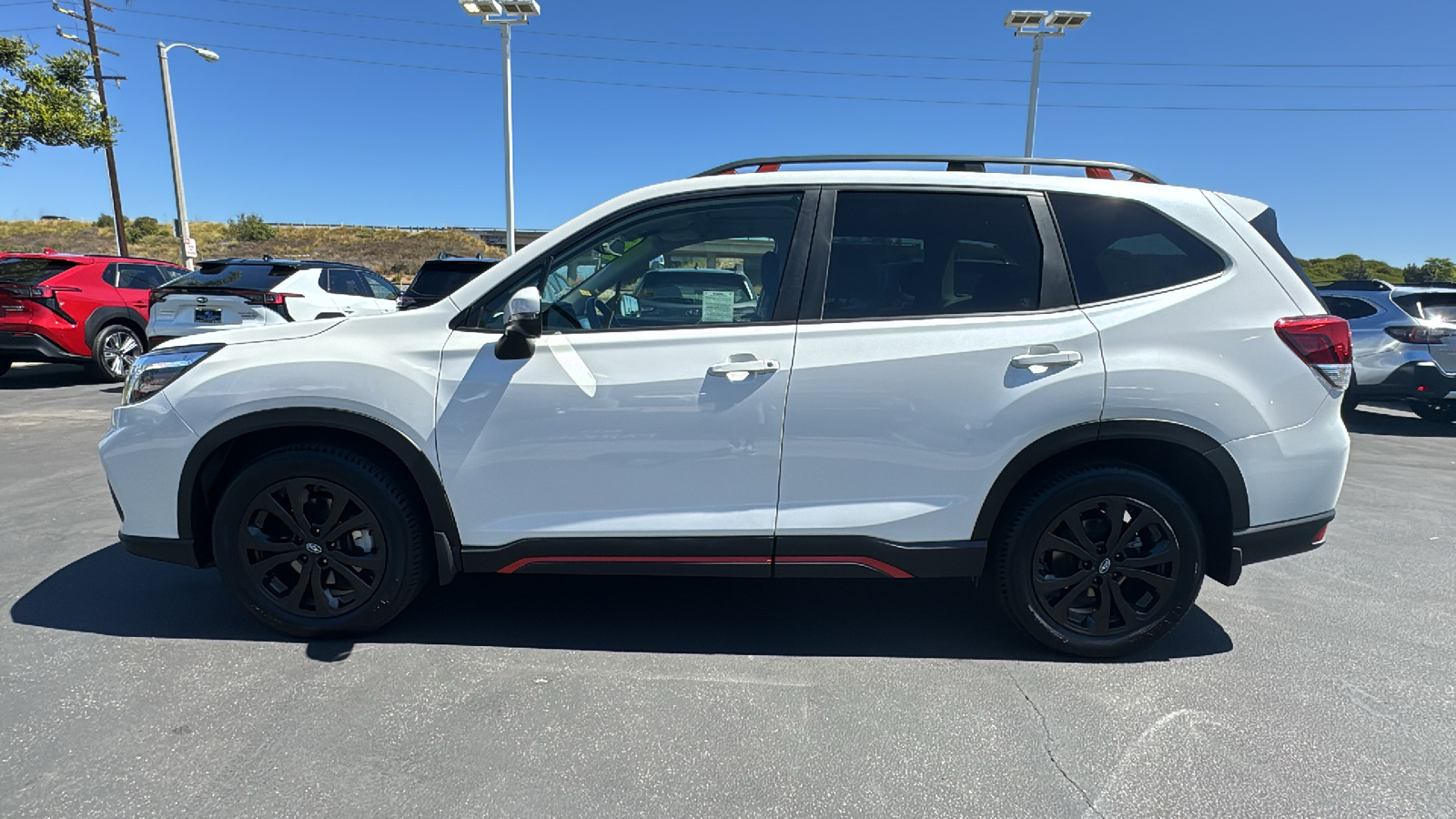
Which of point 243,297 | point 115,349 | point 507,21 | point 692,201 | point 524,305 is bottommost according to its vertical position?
point 115,349

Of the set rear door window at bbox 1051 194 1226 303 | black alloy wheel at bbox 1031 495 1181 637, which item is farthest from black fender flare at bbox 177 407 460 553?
rear door window at bbox 1051 194 1226 303

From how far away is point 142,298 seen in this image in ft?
32.2

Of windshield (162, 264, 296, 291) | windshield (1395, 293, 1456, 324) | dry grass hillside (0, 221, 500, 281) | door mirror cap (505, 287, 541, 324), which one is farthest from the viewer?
dry grass hillside (0, 221, 500, 281)

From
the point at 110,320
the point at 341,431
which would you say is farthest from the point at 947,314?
the point at 110,320

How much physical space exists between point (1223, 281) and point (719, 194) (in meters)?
1.93

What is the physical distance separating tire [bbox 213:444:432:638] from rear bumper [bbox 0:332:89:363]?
8.60 m

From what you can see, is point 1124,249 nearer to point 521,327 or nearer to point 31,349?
point 521,327

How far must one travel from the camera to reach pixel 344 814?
2.03 metres

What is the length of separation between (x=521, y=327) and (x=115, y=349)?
9961 mm

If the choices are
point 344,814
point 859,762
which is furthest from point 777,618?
point 344,814

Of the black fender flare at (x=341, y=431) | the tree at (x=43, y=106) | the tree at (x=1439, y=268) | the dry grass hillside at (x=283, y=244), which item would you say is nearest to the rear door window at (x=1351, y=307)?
the black fender flare at (x=341, y=431)

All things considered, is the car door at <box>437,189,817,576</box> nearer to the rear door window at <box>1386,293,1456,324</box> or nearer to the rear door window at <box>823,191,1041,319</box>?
the rear door window at <box>823,191,1041,319</box>

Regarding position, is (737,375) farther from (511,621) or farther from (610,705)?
(511,621)

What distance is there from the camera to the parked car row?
8180 millimetres
